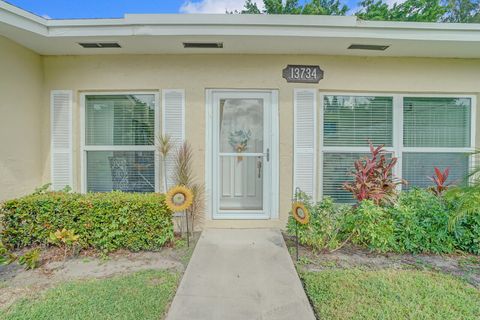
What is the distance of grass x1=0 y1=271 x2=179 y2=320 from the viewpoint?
6.82 feet

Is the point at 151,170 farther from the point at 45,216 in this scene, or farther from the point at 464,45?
the point at 464,45

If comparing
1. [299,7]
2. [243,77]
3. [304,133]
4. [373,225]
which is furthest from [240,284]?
[299,7]

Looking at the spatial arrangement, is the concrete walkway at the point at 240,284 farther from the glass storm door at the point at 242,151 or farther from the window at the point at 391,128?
the window at the point at 391,128

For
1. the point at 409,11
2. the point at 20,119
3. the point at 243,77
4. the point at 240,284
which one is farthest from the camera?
the point at 409,11

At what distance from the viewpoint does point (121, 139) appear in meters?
4.11

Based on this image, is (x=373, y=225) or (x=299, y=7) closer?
(x=373, y=225)

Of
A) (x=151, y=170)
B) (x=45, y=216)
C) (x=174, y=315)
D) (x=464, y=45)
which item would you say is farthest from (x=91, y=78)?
(x=464, y=45)

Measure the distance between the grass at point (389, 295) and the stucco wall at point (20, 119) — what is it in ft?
12.9

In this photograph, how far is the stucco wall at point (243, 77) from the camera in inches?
155

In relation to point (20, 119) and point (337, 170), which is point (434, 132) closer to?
point (337, 170)

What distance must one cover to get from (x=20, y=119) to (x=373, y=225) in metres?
4.85

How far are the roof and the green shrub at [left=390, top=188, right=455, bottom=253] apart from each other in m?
2.19

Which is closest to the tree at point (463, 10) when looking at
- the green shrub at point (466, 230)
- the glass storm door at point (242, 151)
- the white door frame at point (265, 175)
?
the green shrub at point (466, 230)

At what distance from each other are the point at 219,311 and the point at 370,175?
2499 mm
